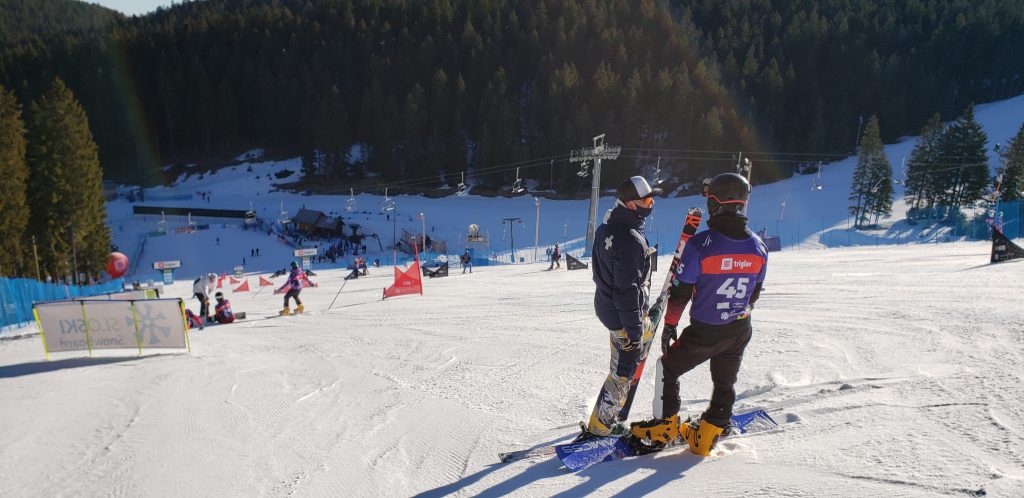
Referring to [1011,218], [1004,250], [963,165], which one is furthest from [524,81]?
[1004,250]

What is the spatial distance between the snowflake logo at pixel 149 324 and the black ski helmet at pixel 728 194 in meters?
8.61

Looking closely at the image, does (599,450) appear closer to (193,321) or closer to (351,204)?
(193,321)

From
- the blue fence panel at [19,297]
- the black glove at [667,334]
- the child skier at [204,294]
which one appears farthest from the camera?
the blue fence panel at [19,297]

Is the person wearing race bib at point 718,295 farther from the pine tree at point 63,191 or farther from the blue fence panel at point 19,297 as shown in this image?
the pine tree at point 63,191

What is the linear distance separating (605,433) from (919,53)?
99330mm

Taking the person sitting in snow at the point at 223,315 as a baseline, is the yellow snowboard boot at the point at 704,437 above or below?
above

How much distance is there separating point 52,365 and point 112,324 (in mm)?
901

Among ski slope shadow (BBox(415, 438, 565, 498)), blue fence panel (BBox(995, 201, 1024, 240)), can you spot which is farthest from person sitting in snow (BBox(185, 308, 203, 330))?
blue fence panel (BBox(995, 201, 1024, 240))

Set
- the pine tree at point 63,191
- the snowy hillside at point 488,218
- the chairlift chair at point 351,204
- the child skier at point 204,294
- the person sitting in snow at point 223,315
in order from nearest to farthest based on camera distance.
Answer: the person sitting in snow at point 223,315 → the child skier at point 204,294 → the pine tree at point 63,191 → the snowy hillside at point 488,218 → the chairlift chair at point 351,204

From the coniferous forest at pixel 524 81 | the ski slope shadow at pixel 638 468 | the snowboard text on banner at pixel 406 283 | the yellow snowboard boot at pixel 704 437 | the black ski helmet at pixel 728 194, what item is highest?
the coniferous forest at pixel 524 81

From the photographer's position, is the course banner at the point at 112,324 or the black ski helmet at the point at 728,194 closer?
the black ski helmet at the point at 728,194

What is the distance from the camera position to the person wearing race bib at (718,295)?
3.18 meters

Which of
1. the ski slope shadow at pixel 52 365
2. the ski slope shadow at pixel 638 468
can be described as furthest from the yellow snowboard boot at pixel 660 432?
the ski slope shadow at pixel 52 365

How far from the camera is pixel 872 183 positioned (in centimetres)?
4716
